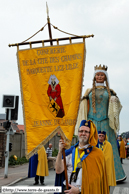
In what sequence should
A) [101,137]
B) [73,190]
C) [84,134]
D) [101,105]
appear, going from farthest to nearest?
1. [101,105]
2. [101,137]
3. [84,134]
4. [73,190]

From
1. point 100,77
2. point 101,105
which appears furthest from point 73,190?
point 100,77

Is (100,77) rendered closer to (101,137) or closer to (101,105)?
(101,105)

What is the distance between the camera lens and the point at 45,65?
187 inches

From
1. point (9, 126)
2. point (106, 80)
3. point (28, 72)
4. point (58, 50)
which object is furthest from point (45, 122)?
point (9, 126)

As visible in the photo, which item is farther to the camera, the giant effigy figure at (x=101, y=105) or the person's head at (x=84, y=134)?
the giant effigy figure at (x=101, y=105)

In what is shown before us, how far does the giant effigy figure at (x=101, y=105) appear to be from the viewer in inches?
262

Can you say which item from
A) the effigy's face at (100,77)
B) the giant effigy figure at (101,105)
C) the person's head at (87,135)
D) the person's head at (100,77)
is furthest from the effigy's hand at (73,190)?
the effigy's face at (100,77)

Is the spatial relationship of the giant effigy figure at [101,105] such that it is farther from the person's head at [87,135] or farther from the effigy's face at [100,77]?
the person's head at [87,135]

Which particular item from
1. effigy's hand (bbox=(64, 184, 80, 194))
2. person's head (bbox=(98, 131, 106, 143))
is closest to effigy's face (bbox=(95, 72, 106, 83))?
person's head (bbox=(98, 131, 106, 143))

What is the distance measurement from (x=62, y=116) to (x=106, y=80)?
2833 mm

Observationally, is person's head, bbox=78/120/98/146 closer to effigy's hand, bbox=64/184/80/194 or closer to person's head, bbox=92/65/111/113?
effigy's hand, bbox=64/184/80/194

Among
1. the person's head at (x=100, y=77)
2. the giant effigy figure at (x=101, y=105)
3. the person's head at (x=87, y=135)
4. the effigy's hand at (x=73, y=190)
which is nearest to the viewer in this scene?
the effigy's hand at (x=73, y=190)

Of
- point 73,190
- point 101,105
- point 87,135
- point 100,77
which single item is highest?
point 100,77

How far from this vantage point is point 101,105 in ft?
22.3
